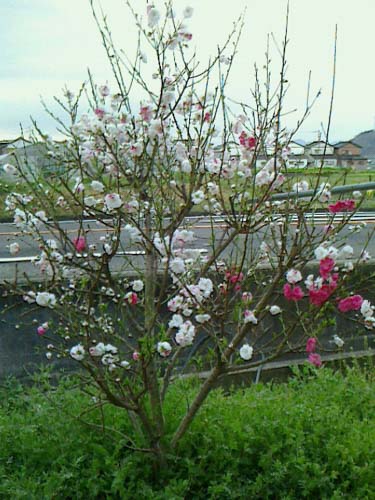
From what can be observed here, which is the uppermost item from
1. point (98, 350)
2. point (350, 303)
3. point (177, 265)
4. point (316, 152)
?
point (316, 152)

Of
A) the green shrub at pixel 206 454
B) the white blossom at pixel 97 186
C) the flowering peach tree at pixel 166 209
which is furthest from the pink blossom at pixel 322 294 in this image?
the white blossom at pixel 97 186

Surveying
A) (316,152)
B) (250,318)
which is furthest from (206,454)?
(316,152)

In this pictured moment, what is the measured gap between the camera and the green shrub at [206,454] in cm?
363

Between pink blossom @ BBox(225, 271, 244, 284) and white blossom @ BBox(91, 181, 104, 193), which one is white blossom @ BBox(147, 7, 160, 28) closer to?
white blossom @ BBox(91, 181, 104, 193)

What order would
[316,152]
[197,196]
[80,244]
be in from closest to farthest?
[197,196] → [80,244] → [316,152]

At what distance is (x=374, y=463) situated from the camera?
3.83m

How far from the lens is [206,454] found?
3.88 meters

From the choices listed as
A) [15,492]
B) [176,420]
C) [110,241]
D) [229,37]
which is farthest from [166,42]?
[15,492]

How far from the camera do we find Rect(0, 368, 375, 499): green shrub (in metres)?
3.63

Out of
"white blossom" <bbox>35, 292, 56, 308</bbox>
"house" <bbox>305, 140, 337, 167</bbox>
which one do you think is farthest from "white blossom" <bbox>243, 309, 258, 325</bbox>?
"house" <bbox>305, 140, 337, 167</bbox>

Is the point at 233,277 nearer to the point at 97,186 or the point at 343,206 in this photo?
the point at 343,206

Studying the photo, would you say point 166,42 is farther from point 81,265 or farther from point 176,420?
point 176,420

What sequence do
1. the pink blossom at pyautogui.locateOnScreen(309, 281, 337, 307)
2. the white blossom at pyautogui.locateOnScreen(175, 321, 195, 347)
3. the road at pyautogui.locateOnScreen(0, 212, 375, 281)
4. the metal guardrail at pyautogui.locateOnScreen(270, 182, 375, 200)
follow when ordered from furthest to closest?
the road at pyautogui.locateOnScreen(0, 212, 375, 281) → the metal guardrail at pyautogui.locateOnScreen(270, 182, 375, 200) → the white blossom at pyautogui.locateOnScreen(175, 321, 195, 347) → the pink blossom at pyautogui.locateOnScreen(309, 281, 337, 307)

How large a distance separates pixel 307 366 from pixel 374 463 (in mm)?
1980
